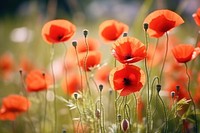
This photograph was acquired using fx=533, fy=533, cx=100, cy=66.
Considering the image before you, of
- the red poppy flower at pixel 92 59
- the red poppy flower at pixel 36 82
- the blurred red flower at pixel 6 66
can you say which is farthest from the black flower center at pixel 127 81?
the blurred red flower at pixel 6 66

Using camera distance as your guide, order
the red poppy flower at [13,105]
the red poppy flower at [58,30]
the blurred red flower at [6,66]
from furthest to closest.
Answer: the blurred red flower at [6,66], the red poppy flower at [13,105], the red poppy flower at [58,30]

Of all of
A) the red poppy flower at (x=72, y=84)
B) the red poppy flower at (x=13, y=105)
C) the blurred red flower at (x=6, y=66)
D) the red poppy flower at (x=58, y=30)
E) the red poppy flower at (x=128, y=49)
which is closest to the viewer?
the red poppy flower at (x=128, y=49)

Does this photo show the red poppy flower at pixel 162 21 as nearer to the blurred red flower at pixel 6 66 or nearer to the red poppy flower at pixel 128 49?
the red poppy flower at pixel 128 49

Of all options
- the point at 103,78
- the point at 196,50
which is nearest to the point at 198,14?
the point at 196,50

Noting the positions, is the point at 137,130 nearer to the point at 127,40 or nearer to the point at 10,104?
the point at 127,40

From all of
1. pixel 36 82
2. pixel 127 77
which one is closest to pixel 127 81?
pixel 127 77
